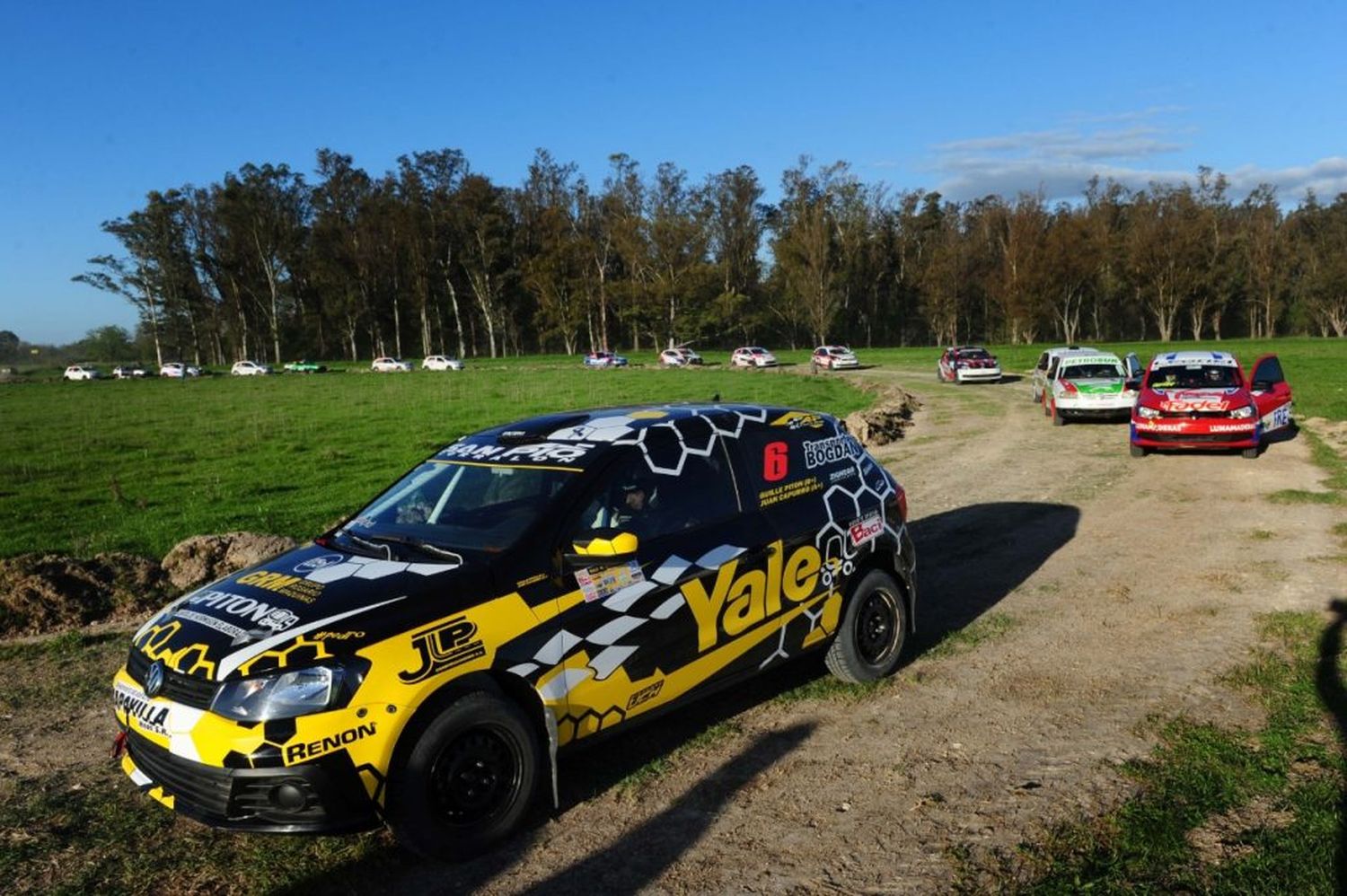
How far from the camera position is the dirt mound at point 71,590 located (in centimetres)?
786

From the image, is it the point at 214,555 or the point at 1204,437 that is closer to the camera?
the point at 214,555

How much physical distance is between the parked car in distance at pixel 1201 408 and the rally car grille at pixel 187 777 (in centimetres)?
1505

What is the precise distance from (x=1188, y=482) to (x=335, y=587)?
1247 cm

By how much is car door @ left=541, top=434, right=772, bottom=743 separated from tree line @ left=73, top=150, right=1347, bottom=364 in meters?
66.5

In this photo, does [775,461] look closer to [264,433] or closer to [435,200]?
[264,433]

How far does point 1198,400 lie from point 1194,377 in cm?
119

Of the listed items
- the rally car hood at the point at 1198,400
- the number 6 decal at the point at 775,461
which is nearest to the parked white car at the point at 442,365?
→ the rally car hood at the point at 1198,400

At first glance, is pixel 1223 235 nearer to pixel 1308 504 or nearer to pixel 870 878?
pixel 1308 504

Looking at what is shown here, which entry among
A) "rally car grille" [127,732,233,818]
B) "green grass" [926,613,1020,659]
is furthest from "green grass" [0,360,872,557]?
"green grass" [926,613,1020,659]

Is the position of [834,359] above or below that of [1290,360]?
above

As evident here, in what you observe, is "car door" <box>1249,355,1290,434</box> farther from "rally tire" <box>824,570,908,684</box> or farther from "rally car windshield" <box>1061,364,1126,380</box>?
"rally tire" <box>824,570,908,684</box>

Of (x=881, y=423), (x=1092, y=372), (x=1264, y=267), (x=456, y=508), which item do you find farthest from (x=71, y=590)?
(x=1264, y=267)

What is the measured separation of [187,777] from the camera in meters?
3.77

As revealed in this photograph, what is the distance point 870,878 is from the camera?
3.80m
